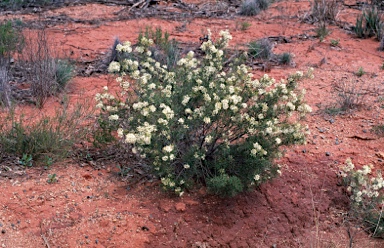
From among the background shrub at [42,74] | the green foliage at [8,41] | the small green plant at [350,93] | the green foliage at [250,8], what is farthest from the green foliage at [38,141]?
the green foliage at [250,8]

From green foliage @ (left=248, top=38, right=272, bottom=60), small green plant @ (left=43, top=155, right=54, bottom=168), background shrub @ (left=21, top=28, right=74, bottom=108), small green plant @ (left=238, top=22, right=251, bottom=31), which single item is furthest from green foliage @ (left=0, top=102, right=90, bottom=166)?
small green plant @ (left=238, top=22, right=251, bottom=31)

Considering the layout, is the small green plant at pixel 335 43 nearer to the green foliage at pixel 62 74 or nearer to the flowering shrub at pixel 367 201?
the flowering shrub at pixel 367 201

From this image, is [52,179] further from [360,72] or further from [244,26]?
[244,26]

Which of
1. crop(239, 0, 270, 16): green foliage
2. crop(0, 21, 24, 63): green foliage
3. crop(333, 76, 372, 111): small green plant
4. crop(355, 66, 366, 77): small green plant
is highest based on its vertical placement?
crop(239, 0, 270, 16): green foliage

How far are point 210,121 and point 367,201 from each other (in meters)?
1.66

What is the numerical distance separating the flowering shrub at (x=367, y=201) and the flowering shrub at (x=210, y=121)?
575mm

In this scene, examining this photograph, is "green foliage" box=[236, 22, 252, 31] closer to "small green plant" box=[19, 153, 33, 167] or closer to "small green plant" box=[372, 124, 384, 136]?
"small green plant" box=[372, 124, 384, 136]

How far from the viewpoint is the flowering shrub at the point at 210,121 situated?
400 cm

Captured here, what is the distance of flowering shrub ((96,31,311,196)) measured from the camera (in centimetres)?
400

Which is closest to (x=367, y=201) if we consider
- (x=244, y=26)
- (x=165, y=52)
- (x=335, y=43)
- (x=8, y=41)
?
(x=165, y=52)

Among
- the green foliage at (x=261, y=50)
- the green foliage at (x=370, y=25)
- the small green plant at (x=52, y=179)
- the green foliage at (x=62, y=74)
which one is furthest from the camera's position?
the green foliage at (x=370, y=25)

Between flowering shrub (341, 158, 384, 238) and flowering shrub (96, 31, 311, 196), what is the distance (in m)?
0.57

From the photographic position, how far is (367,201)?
14.5ft

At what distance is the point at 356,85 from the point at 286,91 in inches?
101
